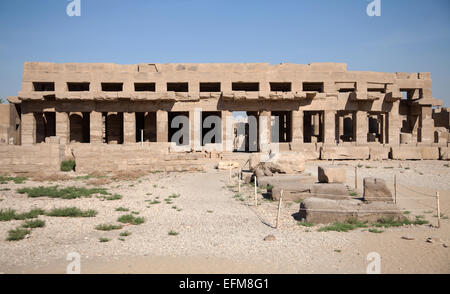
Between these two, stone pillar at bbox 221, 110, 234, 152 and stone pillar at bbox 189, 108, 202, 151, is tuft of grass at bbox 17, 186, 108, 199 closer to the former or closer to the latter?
stone pillar at bbox 189, 108, 202, 151

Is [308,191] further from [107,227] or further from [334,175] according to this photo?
[107,227]

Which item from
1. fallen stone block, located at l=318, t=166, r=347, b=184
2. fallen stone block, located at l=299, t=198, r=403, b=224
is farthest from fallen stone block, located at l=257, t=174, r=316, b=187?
fallen stone block, located at l=299, t=198, r=403, b=224

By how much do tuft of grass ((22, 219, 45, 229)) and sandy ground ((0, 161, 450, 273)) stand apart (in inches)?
5.4

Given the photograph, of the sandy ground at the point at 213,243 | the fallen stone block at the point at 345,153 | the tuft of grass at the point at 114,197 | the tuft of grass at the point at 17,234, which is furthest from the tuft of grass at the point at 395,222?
the fallen stone block at the point at 345,153

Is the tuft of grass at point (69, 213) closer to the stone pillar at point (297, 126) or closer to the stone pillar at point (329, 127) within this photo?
the stone pillar at point (297, 126)

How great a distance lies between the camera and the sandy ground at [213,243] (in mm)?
5004

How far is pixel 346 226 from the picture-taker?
6.93 meters

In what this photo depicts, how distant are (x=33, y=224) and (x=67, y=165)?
31.4 feet

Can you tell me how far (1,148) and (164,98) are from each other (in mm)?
8627

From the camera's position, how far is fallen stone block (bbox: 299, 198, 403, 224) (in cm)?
736

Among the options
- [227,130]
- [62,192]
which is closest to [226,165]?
[227,130]

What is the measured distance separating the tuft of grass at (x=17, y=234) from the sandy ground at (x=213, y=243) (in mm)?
142
